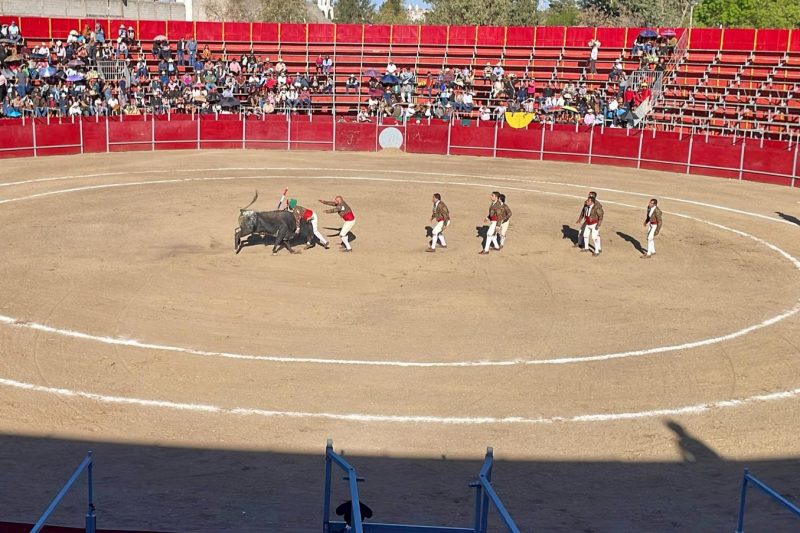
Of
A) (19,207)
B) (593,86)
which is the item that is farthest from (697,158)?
(19,207)

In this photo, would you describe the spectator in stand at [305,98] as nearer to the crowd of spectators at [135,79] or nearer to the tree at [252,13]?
the crowd of spectators at [135,79]

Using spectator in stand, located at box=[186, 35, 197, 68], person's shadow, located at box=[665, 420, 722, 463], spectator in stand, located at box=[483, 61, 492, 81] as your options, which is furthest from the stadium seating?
person's shadow, located at box=[665, 420, 722, 463]

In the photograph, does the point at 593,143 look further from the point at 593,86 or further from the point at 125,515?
the point at 125,515

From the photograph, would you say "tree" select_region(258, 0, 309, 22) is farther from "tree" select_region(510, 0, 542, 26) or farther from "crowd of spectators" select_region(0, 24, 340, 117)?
"crowd of spectators" select_region(0, 24, 340, 117)

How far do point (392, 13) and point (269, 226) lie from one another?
335 ft

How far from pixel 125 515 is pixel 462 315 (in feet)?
32.7

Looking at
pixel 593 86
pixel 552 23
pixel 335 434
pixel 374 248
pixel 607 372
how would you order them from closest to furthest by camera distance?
pixel 335 434 < pixel 607 372 < pixel 374 248 < pixel 593 86 < pixel 552 23

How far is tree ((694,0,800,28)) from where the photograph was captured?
81188 mm

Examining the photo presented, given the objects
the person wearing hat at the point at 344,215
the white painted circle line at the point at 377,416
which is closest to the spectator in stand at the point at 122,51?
the person wearing hat at the point at 344,215

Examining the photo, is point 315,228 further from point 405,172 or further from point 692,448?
point 405,172

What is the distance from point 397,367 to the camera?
16.7 m

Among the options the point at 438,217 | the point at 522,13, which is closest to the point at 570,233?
the point at 438,217

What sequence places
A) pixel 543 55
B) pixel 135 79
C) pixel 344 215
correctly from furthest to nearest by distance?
pixel 543 55, pixel 135 79, pixel 344 215

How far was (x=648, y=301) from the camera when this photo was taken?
21078 millimetres
